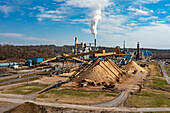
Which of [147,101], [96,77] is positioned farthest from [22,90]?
Result: [147,101]

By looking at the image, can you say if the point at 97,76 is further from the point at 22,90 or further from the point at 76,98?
the point at 22,90

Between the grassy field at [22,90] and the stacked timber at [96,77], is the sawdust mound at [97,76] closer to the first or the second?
the stacked timber at [96,77]

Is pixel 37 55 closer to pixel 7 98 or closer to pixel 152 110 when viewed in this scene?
pixel 7 98

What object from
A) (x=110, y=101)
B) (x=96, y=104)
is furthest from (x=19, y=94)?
(x=110, y=101)

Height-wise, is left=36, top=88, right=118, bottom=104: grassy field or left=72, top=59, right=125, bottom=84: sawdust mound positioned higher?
left=72, top=59, right=125, bottom=84: sawdust mound

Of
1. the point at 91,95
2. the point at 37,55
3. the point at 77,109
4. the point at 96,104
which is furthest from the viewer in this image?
the point at 37,55

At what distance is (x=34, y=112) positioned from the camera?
1872cm

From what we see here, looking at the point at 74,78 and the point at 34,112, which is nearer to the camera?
the point at 34,112

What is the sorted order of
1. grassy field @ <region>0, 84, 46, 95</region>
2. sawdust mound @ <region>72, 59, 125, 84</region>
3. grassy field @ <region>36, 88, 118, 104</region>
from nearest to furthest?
grassy field @ <region>36, 88, 118, 104</region>, grassy field @ <region>0, 84, 46, 95</region>, sawdust mound @ <region>72, 59, 125, 84</region>

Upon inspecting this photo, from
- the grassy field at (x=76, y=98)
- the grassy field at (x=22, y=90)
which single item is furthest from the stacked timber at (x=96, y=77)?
the grassy field at (x=22, y=90)

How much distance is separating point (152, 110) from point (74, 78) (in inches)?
942

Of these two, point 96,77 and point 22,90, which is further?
point 96,77

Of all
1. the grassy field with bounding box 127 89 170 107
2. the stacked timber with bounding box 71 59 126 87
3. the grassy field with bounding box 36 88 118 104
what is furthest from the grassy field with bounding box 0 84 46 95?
the grassy field with bounding box 127 89 170 107

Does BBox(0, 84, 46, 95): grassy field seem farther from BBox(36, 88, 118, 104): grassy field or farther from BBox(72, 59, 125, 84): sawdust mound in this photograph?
BBox(72, 59, 125, 84): sawdust mound
